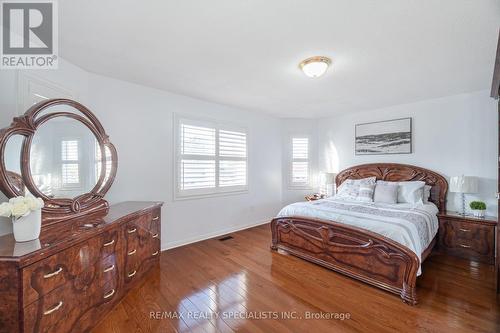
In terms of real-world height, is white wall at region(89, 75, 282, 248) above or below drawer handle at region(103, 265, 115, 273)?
above

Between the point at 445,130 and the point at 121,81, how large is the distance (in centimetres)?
516

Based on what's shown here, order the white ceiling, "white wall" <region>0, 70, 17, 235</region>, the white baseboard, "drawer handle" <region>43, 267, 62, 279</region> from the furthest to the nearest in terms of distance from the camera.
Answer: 1. the white baseboard
2. "white wall" <region>0, 70, 17, 235</region>
3. the white ceiling
4. "drawer handle" <region>43, 267, 62, 279</region>

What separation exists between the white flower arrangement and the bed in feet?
9.11

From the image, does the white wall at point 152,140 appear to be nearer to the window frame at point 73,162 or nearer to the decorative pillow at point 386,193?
the window frame at point 73,162

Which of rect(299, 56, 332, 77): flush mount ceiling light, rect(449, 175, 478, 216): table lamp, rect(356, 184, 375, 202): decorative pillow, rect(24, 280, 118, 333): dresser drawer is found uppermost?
rect(299, 56, 332, 77): flush mount ceiling light

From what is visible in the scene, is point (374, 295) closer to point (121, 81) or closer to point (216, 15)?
point (216, 15)

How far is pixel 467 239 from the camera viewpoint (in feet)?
9.96

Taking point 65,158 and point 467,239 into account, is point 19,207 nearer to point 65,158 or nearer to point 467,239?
point 65,158

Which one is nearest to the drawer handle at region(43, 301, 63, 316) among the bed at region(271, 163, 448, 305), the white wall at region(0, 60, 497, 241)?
the white wall at region(0, 60, 497, 241)

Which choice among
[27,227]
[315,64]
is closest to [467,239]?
[315,64]

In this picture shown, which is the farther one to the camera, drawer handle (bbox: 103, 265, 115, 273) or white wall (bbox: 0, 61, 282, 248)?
white wall (bbox: 0, 61, 282, 248)

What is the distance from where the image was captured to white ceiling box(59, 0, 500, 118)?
1595 mm

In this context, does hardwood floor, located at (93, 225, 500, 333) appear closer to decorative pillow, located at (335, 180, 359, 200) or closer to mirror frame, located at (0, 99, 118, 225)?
mirror frame, located at (0, 99, 118, 225)

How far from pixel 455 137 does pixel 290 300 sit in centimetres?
374
